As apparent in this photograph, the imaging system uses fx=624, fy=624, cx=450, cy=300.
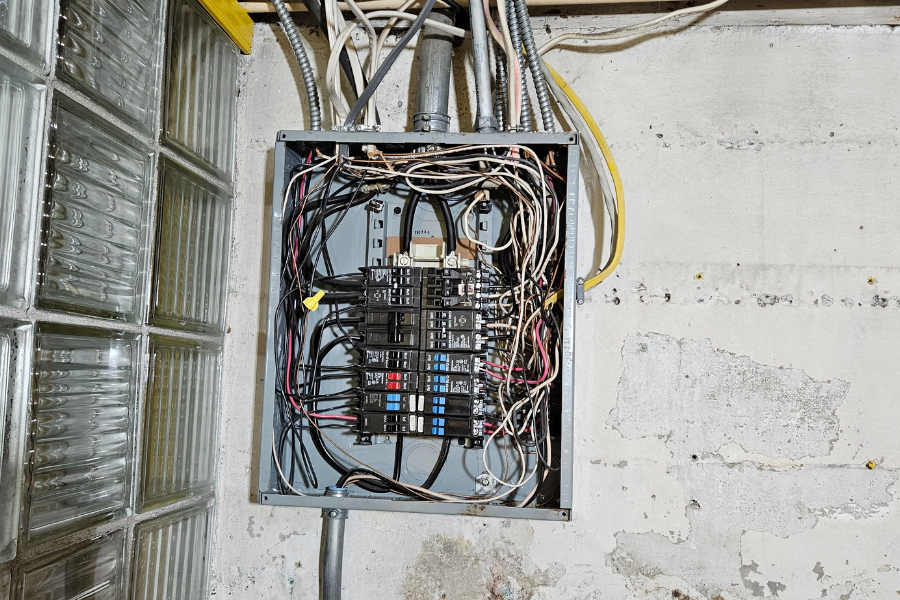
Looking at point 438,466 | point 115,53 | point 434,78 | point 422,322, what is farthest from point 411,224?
point 115,53

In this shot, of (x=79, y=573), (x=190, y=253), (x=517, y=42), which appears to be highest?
(x=517, y=42)

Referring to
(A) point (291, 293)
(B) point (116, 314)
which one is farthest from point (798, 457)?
(B) point (116, 314)

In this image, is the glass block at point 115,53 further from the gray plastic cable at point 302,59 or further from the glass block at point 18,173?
the gray plastic cable at point 302,59

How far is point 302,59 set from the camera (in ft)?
5.08

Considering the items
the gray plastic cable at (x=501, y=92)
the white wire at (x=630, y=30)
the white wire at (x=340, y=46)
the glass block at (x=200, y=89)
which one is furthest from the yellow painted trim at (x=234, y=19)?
the white wire at (x=630, y=30)

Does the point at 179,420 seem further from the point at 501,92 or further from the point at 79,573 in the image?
the point at 501,92

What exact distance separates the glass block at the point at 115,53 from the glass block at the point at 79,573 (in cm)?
87

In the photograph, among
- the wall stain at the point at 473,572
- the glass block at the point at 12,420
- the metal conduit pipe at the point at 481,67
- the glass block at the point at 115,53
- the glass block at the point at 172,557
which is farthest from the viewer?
the wall stain at the point at 473,572

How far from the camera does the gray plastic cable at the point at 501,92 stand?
1562 mm

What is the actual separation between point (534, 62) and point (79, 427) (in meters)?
1.26

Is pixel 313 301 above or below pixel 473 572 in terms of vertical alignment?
above

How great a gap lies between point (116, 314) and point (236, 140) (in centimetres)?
66

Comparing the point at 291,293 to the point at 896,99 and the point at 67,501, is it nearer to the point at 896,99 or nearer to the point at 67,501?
the point at 67,501

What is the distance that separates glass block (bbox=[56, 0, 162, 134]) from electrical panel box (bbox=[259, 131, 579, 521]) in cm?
31
